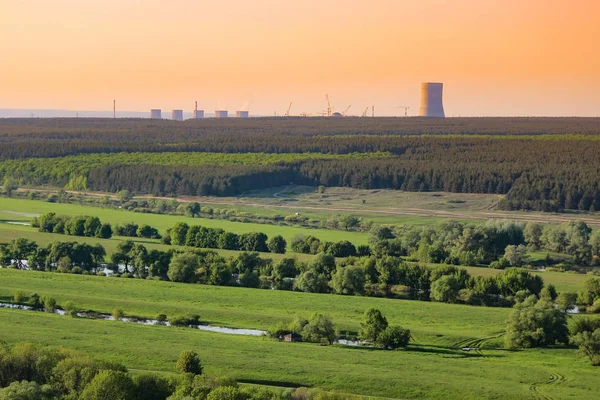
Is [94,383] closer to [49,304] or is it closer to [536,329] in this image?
[49,304]

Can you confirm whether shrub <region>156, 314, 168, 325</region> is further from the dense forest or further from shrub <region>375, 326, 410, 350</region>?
the dense forest

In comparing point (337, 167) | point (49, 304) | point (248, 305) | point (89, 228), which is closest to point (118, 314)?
point (49, 304)

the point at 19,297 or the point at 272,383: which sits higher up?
the point at 19,297

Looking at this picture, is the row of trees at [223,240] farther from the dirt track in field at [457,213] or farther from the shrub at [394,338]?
the dirt track in field at [457,213]

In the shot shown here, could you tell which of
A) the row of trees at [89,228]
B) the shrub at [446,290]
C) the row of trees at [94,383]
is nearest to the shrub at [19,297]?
the row of trees at [94,383]

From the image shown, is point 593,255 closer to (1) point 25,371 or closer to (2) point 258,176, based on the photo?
(1) point 25,371

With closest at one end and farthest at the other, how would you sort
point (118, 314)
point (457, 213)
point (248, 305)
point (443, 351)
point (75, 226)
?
point (443, 351), point (118, 314), point (248, 305), point (75, 226), point (457, 213)

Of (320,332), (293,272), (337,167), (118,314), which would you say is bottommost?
(118,314)

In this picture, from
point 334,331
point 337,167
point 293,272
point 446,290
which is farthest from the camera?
point 337,167

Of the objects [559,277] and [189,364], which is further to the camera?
[559,277]

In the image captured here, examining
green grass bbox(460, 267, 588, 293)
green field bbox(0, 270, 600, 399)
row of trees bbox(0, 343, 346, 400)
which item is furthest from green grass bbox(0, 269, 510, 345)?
row of trees bbox(0, 343, 346, 400)

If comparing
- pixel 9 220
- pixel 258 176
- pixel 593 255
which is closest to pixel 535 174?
pixel 258 176
